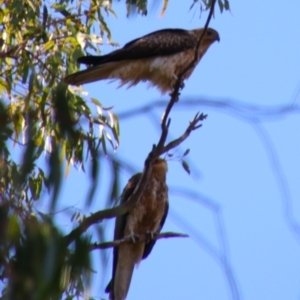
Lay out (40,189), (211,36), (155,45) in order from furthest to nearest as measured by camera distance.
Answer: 1. (211,36)
2. (155,45)
3. (40,189)

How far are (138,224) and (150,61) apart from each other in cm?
118

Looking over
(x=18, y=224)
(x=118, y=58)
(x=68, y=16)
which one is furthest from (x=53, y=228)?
(x=68, y=16)

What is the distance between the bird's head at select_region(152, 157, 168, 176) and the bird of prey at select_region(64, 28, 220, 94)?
528mm

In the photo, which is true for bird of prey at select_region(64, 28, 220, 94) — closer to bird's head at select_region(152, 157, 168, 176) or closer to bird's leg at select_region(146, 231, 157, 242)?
bird's head at select_region(152, 157, 168, 176)

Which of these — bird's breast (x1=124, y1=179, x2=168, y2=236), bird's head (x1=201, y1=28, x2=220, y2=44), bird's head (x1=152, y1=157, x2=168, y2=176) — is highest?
bird's head (x1=201, y1=28, x2=220, y2=44)

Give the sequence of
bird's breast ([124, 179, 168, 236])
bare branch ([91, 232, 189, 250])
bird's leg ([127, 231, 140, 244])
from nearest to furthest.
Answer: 1. bare branch ([91, 232, 189, 250])
2. bird's leg ([127, 231, 140, 244])
3. bird's breast ([124, 179, 168, 236])

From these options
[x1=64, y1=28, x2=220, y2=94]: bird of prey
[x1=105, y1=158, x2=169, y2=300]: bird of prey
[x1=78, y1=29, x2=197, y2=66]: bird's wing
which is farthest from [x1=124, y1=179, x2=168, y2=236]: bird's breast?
[x1=78, y1=29, x2=197, y2=66]: bird's wing

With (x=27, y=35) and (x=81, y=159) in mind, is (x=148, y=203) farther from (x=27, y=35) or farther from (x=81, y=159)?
(x=27, y=35)

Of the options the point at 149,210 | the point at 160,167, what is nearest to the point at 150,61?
the point at 160,167

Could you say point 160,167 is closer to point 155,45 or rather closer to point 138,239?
point 138,239

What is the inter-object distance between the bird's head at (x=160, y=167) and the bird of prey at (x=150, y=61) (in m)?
0.53

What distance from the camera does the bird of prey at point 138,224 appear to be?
5.57 metres

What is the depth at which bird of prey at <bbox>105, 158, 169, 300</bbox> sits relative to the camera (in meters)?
5.57

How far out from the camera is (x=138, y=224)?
Result: 564 centimetres
